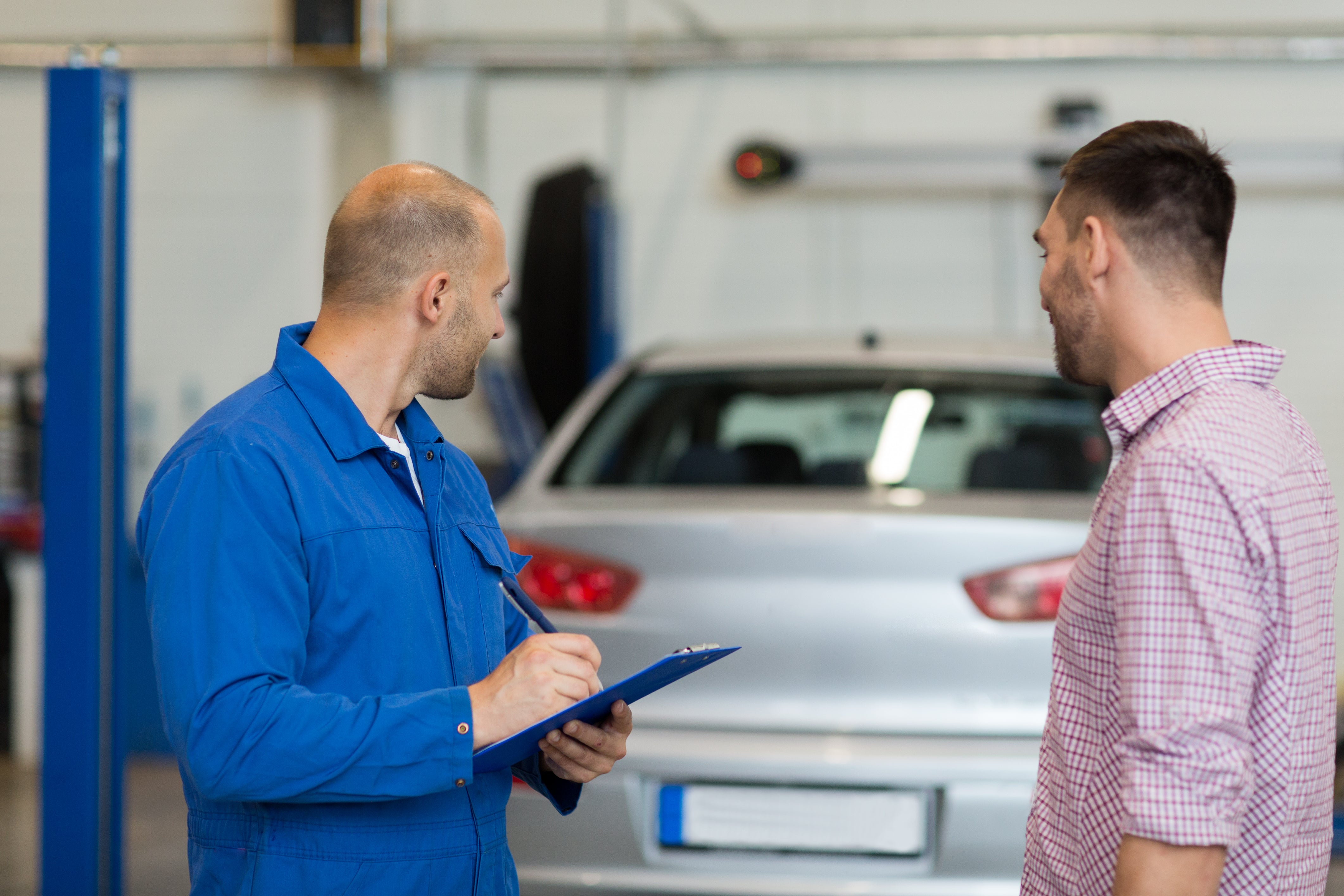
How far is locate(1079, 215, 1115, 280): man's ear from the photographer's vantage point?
1319 mm

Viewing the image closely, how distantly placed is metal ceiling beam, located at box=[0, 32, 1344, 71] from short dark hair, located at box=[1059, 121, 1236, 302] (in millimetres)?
5520

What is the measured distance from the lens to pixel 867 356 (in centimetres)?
314

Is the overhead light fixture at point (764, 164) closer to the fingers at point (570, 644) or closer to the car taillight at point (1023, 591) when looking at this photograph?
the car taillight at point (1023, 591)

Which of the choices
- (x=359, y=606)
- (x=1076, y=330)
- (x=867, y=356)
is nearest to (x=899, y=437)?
(x=867, y=356)

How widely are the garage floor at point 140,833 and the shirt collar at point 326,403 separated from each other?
2.22 m

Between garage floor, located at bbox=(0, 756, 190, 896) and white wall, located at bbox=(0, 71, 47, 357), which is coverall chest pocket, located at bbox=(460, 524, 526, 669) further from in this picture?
white wall, located at bbox=(0, 71, 47, 357)

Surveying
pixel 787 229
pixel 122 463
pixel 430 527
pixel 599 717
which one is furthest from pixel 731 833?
pixel 787 229

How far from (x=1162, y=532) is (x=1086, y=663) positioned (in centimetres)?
20

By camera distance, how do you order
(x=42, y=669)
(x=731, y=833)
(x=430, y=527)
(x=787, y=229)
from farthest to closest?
(x=787, y=229), (x=42, y=669), (x=731, y=833), (x=430, y=527)

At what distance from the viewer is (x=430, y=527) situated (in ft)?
4.75

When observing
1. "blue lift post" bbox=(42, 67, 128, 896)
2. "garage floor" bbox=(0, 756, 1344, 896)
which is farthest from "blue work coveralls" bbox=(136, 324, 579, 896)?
"garage floor" bbox=(0, 756, 1344, 896)

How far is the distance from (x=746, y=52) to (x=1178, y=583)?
19.2ft

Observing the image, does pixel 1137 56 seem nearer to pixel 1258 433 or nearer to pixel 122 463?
pixel 122 463

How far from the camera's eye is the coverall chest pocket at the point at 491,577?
59.9 inches
